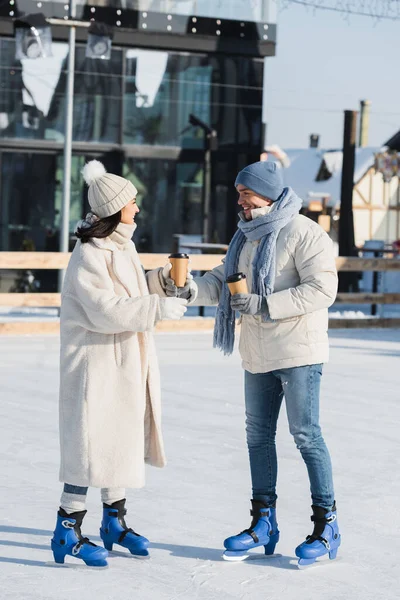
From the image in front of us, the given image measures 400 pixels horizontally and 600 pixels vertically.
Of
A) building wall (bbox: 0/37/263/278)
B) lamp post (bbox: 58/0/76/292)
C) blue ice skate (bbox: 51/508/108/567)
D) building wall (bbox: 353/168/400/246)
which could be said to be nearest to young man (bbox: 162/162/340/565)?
blue ice skate (bbox: 51/508/108/567)

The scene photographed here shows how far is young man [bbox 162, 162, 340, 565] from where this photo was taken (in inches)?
180

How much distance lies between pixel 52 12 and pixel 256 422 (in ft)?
45.9

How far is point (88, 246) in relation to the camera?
4492mm

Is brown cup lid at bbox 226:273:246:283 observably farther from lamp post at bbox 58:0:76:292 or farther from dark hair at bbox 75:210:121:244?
lamp post at bbox 58:0:76:292

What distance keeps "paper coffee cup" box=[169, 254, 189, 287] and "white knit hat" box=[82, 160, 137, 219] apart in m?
0.27

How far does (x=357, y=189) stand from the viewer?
54438mm

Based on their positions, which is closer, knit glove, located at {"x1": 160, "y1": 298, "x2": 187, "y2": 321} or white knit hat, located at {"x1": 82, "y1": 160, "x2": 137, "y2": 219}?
knit glove, located at {"x1": 160, "y1": 298, "x2": 187, "y2": 321}

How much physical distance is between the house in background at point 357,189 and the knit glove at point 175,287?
40.8 m

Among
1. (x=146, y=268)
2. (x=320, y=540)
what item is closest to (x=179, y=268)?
(x=320, y=540)

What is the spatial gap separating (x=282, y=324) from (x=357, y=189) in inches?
1989

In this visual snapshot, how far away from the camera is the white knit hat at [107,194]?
450cm

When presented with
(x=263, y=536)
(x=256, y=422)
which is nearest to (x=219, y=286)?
(x=256, y=422)

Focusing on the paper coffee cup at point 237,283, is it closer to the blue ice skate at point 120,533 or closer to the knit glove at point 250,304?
the knit glove at point 250,304

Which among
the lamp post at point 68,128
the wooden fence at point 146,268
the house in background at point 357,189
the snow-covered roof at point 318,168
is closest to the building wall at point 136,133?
the lamp post at point 68,128
